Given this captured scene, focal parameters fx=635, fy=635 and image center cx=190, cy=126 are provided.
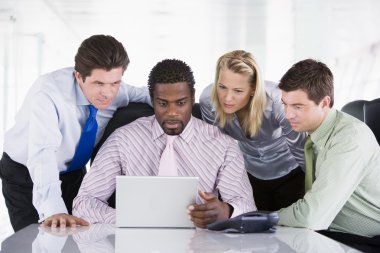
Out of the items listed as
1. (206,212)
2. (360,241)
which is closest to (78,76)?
(206,212)

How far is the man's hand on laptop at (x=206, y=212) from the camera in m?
2.52

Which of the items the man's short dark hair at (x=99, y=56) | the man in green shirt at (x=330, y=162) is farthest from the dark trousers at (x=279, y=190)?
the man's short dark hair at (x=99, y=56)

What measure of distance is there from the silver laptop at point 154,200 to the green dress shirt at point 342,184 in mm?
512

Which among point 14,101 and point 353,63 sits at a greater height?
point 353,63

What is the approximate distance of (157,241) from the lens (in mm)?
2252

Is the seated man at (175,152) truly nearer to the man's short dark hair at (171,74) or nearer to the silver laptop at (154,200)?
the man's short dark hair at (171,74)

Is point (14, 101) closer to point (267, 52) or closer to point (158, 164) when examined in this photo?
point (267, 52)

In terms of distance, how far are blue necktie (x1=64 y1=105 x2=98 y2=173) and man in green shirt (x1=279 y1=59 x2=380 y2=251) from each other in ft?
3.22

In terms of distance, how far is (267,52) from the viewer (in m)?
14.4

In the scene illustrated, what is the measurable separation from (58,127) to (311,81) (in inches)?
49.5

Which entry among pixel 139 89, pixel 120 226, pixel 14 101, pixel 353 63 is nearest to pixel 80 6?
pixel 14 101

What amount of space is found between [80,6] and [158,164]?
833 centimetres

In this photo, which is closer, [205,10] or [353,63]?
[205,10]

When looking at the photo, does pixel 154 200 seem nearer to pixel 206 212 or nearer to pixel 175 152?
pixel 206 212
